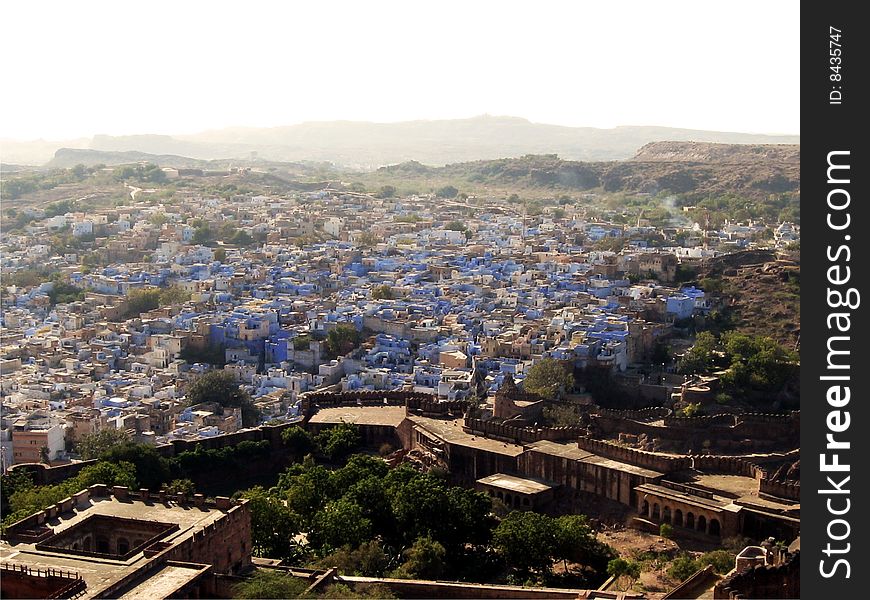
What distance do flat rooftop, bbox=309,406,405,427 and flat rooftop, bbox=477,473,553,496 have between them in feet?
9.77

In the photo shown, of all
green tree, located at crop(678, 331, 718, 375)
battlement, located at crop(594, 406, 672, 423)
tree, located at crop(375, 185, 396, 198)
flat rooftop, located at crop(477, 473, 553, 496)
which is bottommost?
flat rooftop, located at crop(477, 473, 553, 496)

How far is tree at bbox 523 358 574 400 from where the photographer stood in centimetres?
2720

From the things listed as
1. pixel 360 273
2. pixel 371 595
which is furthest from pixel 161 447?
pixel 360 273

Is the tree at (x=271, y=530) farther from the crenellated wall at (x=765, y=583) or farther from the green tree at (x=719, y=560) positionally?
the crenellated wall at (x=765, y=583)

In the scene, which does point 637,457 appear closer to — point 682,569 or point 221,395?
point 682,569

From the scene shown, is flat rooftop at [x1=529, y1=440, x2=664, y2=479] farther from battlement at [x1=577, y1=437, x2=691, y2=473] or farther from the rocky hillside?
the rocky hillside

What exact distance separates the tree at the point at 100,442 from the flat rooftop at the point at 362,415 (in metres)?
3.61

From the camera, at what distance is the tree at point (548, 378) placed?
1071 inches

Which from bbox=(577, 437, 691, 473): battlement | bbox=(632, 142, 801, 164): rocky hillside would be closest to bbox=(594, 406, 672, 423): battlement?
bbox=(577, 437, 691, 473): battlement

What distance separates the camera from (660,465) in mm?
21031

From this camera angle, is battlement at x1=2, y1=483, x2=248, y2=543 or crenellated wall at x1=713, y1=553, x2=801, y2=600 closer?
crenellated wall at x1=713, y1=553, x2=801, y2=600
